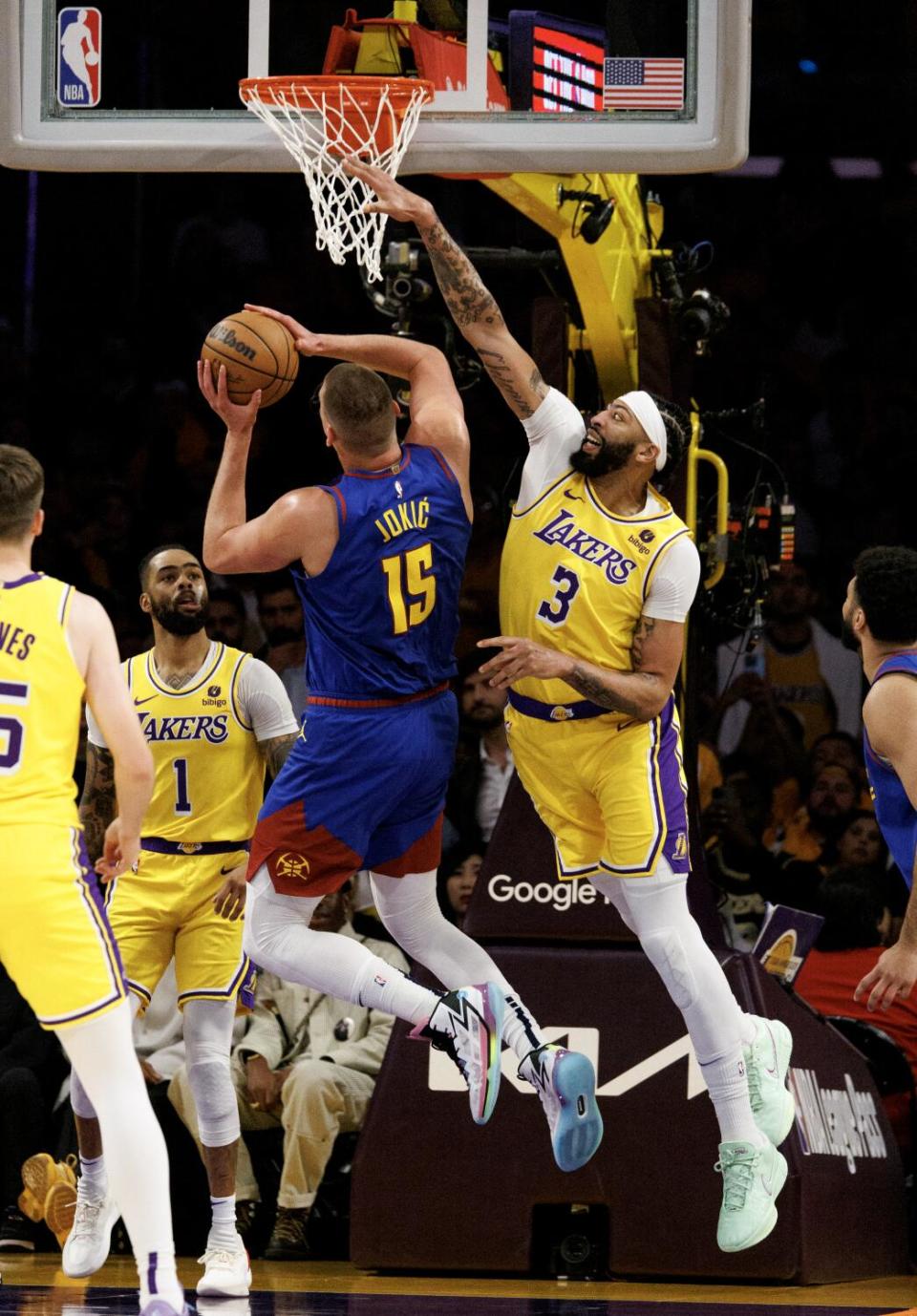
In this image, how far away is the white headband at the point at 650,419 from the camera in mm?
7172

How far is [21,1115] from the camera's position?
9.32 metres

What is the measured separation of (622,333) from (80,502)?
4.98 metres

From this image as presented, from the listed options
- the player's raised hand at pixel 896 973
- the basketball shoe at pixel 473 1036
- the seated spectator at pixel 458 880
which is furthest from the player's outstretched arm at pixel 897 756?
the seated spectator at pixel 458 880

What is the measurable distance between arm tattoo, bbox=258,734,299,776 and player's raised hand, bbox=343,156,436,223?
2280 millimetres

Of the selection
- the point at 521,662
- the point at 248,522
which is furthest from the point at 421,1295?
the point at 248,522

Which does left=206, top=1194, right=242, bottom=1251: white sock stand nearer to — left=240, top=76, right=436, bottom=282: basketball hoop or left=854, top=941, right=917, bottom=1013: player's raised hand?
left=854, top=941, right=917, bottom=1013: player's raised hand

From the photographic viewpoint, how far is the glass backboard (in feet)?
23.2

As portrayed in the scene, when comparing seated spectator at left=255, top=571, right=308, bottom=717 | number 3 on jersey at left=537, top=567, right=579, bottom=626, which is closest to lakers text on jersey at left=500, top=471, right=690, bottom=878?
number 3 on jersey at left=537, top=567, right=579, bottom=626

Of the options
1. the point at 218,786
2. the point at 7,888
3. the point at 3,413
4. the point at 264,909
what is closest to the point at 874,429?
the point at 3,413

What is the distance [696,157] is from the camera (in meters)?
6.99

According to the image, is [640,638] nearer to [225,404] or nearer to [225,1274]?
[225,404]

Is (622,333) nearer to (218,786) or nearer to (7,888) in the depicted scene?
(218,786)

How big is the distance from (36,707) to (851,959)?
17.3ft

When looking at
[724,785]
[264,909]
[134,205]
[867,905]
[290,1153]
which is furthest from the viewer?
[134,205]
